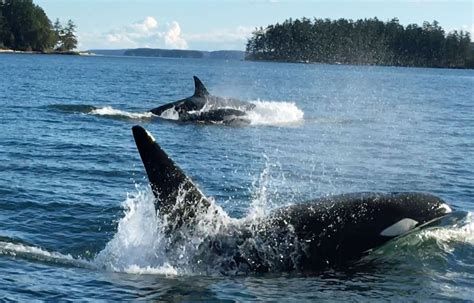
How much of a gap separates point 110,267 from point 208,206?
222 centimetres

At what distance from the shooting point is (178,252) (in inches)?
532

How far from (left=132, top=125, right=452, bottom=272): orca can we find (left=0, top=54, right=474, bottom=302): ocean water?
0.28 m

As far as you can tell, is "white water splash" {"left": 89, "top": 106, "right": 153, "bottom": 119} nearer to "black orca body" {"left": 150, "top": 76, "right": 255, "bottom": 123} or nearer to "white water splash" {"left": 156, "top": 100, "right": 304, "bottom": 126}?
"black orca body" {"left": 150, "top": 76, "right": 255, "bottom": 123}

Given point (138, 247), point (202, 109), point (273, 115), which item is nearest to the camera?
point (138, 247)

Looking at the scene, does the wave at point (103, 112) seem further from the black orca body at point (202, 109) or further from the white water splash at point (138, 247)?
the white water splash at point (138, 247)

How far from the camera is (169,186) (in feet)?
43.3

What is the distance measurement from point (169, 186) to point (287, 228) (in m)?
2.29

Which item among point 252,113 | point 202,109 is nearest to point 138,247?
point 202,109

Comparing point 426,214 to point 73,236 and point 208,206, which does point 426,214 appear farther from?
point 73,236

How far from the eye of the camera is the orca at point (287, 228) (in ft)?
43.4

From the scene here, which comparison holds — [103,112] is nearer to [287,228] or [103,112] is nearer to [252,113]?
[252,113]

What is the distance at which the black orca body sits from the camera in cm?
4005

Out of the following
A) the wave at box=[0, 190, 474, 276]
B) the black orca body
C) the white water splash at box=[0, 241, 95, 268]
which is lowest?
the white water splash at box=[0, 241, 95, 268]

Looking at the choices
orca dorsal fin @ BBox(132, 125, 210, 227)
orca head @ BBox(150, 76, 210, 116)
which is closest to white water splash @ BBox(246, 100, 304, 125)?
orca head @ BBox(150, 76, 210, 116)
